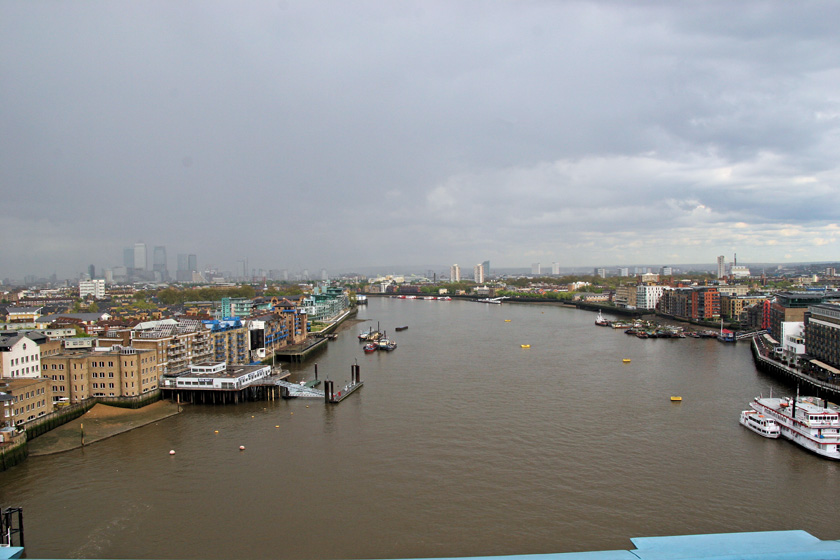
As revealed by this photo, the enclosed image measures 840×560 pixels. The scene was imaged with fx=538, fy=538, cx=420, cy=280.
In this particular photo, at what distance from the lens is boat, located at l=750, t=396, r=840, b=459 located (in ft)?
31.7

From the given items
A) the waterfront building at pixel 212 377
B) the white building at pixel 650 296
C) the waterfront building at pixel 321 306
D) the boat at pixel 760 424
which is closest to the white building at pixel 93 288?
the waterfront building at pixel 321 306

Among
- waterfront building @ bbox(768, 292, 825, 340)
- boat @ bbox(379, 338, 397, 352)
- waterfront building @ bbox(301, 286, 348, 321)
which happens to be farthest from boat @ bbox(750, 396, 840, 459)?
waterfront building @ bbox(301, 286, 348, 321)

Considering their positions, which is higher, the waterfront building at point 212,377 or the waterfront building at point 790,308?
the waterfront building at point 790,308

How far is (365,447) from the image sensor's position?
34.1 feet

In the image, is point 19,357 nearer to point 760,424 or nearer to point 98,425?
point 98,425

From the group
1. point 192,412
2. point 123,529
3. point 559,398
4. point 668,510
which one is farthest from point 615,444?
point 192,412

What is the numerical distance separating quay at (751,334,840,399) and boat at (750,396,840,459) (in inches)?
57.2

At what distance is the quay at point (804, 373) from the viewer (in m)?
13.9

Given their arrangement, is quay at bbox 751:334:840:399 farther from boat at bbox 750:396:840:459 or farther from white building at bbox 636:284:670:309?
white building at bbox 636:284:670:309

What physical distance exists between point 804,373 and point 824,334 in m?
1.42

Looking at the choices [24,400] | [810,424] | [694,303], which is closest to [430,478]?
[810,424]

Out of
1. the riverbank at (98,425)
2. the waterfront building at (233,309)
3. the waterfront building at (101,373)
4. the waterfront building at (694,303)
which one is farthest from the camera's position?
the waterfront building at (694,303)

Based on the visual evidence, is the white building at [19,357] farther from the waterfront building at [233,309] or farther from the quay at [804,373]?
the quay at [804,373]

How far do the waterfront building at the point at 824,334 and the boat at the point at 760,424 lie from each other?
19.1ft
